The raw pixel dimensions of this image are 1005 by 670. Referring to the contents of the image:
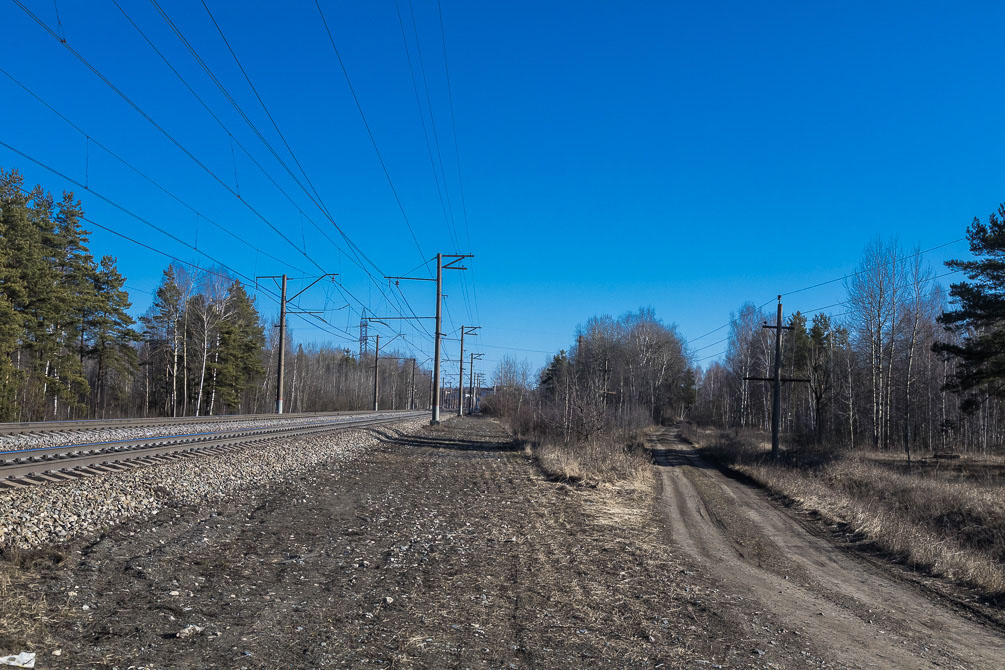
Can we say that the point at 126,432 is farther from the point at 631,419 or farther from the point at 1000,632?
the point at 631,419

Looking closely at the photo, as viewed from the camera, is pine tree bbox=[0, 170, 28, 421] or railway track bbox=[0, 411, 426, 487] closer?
railway track bbox=[0, 411, 426, 487]

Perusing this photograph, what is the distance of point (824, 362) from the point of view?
4950 centimetres

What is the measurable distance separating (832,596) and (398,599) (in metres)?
5.24

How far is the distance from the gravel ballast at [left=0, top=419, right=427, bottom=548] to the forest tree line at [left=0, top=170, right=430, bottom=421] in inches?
993

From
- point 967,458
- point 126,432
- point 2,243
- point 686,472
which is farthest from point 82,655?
point 967,458

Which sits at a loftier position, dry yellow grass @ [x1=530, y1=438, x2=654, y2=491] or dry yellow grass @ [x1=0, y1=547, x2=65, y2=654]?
dry yellow grass @ [x1=0, y1=547, x2=65, y2=654]

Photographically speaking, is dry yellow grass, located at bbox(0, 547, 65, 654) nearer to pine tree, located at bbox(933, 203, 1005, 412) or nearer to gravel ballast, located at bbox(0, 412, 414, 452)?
gravel ballast, located at bbox(0, 412, 414, 452)

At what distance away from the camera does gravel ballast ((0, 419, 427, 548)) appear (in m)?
6.96

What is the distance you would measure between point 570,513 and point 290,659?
7865 mm

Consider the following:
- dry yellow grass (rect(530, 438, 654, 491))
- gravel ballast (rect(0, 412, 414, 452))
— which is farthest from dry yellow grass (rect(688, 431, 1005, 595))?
gravel ballast (rect(0, 412, 414, 452))

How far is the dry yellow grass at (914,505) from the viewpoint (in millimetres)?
10008

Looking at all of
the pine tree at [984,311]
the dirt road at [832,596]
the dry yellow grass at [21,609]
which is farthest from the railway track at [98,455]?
the pine tree at [984,311]

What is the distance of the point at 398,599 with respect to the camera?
600 centimetres

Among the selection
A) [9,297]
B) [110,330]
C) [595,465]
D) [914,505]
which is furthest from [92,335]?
[914,505]
